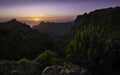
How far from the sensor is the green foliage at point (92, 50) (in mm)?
17156

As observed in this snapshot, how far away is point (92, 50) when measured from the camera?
58.7 ft

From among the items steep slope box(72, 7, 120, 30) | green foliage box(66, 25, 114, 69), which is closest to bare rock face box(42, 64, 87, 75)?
green foliage box(66, 25, 114, 69)

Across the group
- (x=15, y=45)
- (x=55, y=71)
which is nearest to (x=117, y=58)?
(x=55, y=71)

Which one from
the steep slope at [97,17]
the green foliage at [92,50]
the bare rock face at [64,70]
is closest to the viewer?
the bare rock face at [64,70]

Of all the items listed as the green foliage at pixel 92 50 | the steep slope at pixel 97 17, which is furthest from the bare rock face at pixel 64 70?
the steep slope at pixel 97 17

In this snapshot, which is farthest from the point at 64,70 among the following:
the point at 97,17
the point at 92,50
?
the point at 97,17

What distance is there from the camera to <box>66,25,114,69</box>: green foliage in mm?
17156

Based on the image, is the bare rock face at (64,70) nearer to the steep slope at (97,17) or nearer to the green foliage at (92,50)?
the green foliage at (92,50)

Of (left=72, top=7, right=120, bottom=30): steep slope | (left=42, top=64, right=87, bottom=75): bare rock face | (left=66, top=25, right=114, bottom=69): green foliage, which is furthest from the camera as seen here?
(left=72, top=7, right=120, bottom=30): steep slope

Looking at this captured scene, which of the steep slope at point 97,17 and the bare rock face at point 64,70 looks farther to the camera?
the steep slope at point 97,17

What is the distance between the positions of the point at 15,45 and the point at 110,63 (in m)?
13.3

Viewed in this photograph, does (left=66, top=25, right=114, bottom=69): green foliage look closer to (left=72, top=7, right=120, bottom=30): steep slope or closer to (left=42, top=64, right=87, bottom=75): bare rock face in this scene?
(left=42, top=64, right=87, bottom=75): bare rock face

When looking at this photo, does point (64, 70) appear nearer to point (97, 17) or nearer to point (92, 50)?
point (92, 50)

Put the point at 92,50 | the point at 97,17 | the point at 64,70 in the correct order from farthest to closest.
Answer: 1. the point at 97,17
2. the point at 92,50
3. the point at 64,70
